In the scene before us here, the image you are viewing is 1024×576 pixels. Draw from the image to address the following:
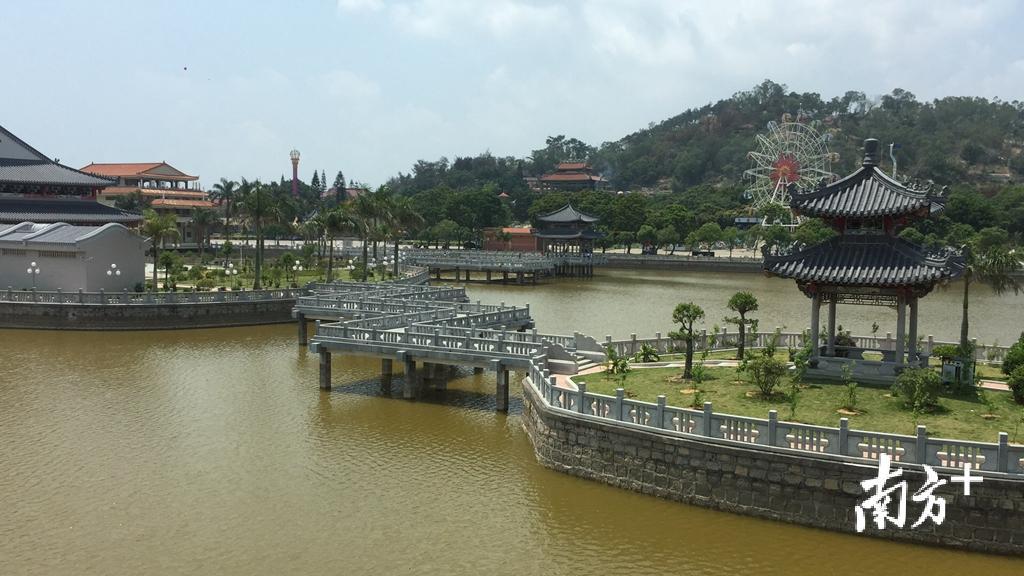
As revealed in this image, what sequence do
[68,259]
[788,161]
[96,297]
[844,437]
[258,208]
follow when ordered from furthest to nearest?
1. [788,161]
2. [258,208]
3. [68,259]
4. [96,297]
5. [844,437]

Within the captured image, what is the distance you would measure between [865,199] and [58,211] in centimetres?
7198

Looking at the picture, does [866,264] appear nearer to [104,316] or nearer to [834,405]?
[834,405]

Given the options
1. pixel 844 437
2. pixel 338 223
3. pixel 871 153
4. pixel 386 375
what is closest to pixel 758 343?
pixel 871 153

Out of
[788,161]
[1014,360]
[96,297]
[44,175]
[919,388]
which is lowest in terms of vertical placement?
[919,388]

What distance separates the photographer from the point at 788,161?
466ft

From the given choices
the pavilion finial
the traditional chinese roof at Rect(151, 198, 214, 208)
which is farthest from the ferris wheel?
the pavilion finial

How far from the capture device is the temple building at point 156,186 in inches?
5207

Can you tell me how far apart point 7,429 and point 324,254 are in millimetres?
71267

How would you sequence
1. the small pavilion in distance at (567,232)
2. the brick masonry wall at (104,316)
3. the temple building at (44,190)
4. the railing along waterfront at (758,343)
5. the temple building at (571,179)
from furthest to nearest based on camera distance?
the temple building at (571,179)
the small pavilion in distance at (567,232)
the temple building at (44,190)
the brick masonry wall at (104,316)
the railing along waterfront at (758,343)

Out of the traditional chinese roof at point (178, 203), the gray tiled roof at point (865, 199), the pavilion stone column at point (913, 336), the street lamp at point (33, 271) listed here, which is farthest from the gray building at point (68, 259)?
the traditional chinese roof at point (178, 203)

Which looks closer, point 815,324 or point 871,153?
point 815,324

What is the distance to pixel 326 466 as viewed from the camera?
86.8 feet

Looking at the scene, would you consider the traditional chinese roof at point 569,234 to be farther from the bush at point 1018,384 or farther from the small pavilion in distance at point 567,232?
the bush at point 1018,384

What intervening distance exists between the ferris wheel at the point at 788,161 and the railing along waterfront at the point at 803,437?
120715mm
